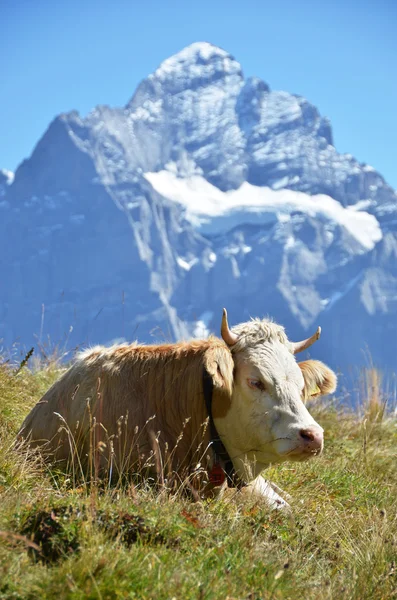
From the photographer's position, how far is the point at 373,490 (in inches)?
275

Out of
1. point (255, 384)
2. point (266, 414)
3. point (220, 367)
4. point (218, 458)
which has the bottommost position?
point (218, 458)

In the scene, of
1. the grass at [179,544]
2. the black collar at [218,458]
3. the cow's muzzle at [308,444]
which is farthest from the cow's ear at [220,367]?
the grass at [179,544]

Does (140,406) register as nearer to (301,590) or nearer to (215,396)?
(215,396)

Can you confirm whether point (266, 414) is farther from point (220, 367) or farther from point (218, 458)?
point (218, 458)

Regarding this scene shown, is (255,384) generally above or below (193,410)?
above

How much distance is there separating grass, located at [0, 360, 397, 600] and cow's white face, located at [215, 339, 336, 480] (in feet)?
1.56

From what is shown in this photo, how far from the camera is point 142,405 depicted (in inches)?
242

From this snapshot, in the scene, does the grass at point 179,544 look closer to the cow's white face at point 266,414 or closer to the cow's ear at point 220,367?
the cow's white face at point 266,414

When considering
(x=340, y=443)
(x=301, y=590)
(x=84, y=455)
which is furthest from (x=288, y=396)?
(x=340, y=443)

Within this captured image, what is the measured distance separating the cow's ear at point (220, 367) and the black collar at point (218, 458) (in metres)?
0.11

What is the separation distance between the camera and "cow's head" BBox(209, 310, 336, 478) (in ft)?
18.7

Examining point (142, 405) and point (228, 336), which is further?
point (228, 336)

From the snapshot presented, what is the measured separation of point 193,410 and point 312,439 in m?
1.03

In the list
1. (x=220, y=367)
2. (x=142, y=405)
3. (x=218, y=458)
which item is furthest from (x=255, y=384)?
(x=142, y=405)
